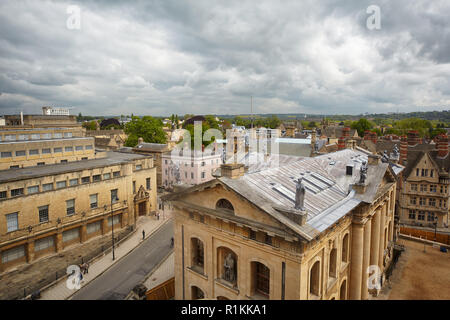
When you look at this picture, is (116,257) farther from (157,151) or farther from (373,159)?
(157,151)

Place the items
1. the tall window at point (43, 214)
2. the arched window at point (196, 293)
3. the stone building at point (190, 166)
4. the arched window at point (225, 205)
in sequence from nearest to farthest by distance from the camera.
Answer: the arched window at point (225, 205) < the arched window at point (196, 293) < the tall window at point (43, 214) < the stone building at point (190, 166)

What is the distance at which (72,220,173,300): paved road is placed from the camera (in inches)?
1062

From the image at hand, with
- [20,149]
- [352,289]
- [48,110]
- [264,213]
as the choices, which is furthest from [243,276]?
[48,110]

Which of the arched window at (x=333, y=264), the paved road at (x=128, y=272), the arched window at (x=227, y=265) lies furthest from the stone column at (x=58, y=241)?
the arched window at (x=333, y=264)

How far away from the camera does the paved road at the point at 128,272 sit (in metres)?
27.0

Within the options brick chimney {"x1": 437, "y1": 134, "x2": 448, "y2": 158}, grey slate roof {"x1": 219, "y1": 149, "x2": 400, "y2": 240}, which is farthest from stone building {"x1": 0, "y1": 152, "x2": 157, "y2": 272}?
brick chimney {"x1": 437, "y1": 134, "x2": 448, "y2": 158}

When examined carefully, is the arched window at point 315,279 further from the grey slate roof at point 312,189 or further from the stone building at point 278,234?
the grey slate roof at point 312,189

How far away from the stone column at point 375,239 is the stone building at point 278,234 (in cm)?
8

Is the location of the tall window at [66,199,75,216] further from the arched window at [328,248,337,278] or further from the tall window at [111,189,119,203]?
the arched window at [328,248,337,278]

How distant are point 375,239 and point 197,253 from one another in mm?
16115

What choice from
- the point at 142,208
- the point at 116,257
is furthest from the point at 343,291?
the point at 142,208

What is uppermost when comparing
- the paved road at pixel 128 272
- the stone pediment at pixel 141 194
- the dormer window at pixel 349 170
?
the dormer window at pixel 349 170

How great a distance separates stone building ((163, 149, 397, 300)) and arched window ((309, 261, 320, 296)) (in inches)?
2.2
